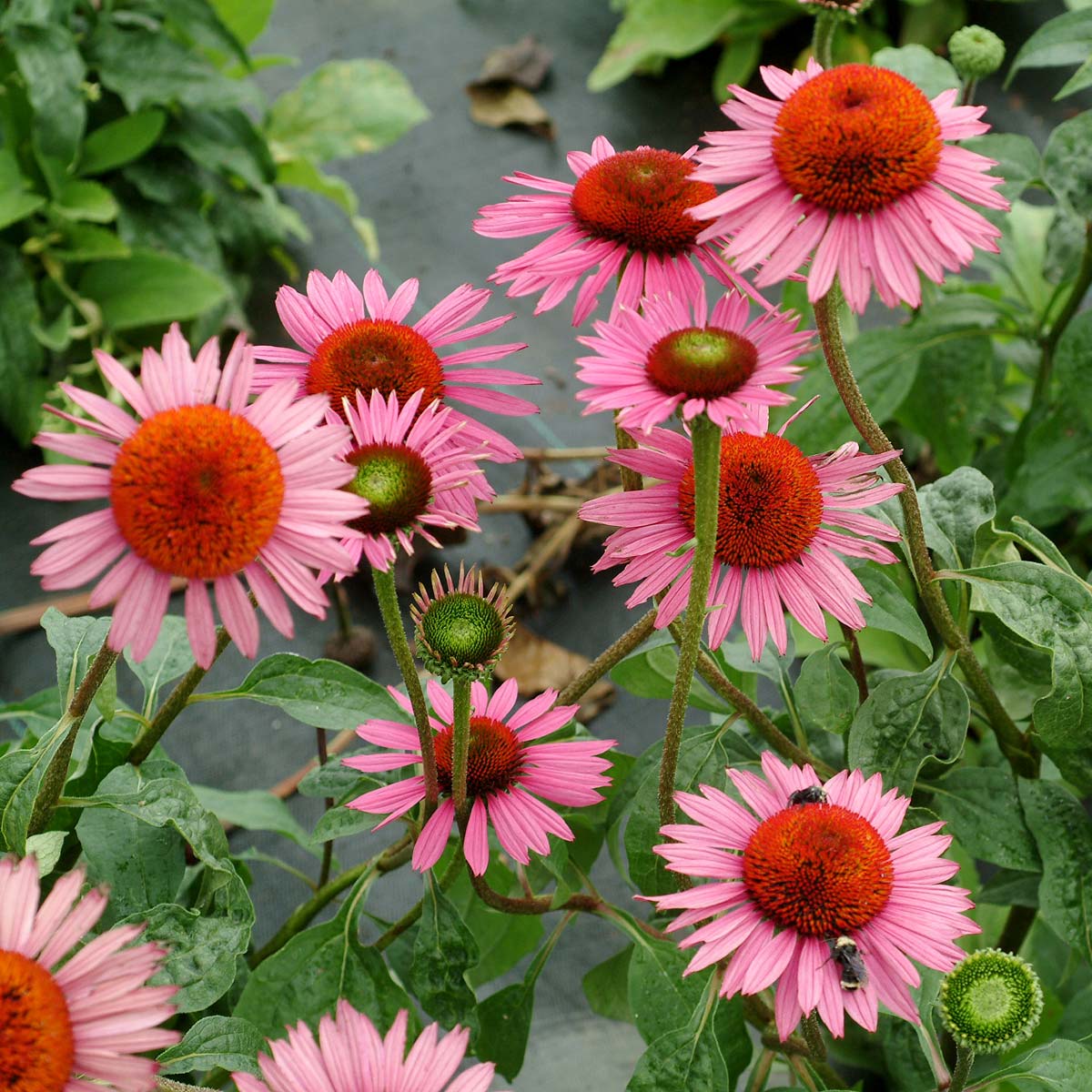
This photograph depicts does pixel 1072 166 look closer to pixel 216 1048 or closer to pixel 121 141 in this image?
pixel 216 1048

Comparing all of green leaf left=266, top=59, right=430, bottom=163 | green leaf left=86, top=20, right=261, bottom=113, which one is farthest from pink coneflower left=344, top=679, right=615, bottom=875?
green leaf left=266, top=59, right=430, bottom=163

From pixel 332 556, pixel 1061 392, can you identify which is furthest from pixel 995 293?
pixel 332 556

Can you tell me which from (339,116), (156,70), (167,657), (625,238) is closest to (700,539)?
(625,238)

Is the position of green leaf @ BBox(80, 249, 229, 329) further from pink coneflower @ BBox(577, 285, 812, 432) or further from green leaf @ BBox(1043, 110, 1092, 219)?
pink coneflower @ BBox(577, 285, 812, 432)

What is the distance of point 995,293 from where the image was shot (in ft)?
4.91

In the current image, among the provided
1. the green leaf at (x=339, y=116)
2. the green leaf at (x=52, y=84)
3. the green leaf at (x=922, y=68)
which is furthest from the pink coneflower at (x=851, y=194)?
the green leaf at (x=339, y=116)

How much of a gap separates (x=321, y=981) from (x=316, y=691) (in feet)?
0.55

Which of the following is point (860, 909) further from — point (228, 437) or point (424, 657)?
point (228, 437)

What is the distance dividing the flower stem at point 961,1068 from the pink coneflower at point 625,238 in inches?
15.5

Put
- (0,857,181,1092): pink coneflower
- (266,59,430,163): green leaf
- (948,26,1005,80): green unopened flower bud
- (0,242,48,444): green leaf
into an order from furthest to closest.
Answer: (266,59,430,163): green leaf → (0,242,48,444): green leaf → (948,26,1005,80): green unopened flower bud → (0,857,181,1092): pink coneflower

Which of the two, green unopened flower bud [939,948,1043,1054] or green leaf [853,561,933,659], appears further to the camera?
green leaf [853,561,933,659]

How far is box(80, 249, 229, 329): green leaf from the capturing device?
1.74 metres

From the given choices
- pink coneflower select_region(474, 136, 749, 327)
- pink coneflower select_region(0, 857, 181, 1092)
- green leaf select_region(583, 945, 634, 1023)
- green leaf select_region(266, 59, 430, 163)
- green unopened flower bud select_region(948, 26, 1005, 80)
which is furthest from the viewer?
green leaf select_region(266, 59, 430, 163)

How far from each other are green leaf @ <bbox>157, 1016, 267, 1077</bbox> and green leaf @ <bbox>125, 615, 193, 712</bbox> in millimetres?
249
